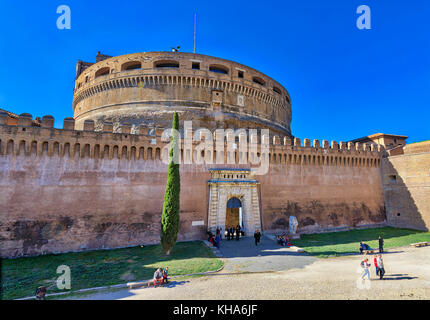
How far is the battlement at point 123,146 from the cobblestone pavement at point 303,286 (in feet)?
32.4

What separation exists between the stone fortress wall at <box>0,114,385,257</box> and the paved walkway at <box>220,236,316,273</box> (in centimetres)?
303

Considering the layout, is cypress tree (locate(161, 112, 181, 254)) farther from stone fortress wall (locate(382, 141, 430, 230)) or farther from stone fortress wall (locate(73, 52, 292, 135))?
stone fortress wall (locate(382, 141, 430, 230))

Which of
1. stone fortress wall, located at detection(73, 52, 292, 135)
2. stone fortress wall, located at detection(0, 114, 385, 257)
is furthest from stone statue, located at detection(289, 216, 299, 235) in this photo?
stone fortress wall, located at detection(73, 52, 292, 135)

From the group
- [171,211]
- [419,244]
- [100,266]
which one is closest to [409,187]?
[419,244]

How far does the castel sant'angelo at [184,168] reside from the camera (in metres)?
15.0

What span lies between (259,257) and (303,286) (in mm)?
4578

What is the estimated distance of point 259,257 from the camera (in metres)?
14.0

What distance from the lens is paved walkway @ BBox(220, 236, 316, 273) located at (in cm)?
1220

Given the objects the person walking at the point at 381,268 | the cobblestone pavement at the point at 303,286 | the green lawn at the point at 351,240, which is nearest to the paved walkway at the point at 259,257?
the cobblestone pavement at the point at 303,286

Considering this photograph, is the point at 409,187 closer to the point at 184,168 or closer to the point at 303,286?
the point at 303,286

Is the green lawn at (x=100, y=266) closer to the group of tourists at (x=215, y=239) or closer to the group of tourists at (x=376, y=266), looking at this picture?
the group of tourists at (x=215, y=239)

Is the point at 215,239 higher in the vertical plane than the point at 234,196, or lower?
lower

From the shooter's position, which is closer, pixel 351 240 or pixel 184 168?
pixel 184 168
